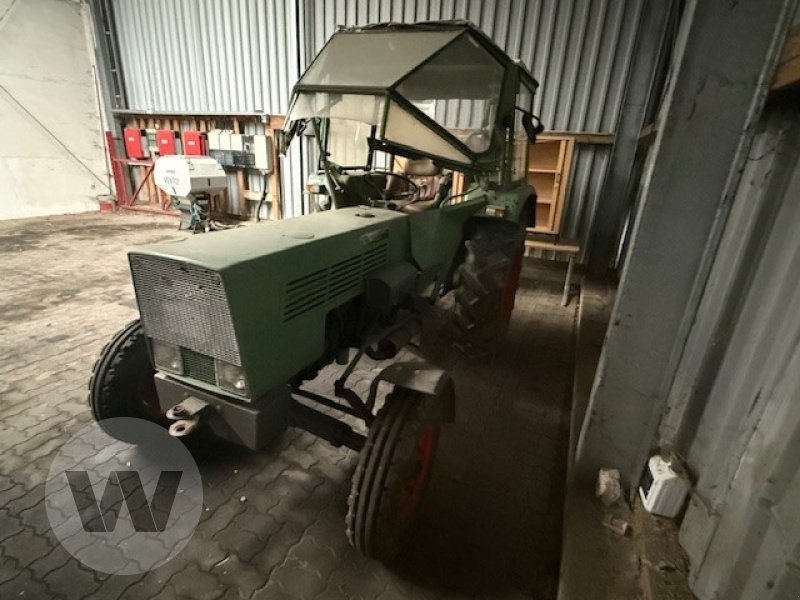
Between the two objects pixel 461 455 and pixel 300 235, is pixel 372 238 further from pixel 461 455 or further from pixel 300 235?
pixel 461 455

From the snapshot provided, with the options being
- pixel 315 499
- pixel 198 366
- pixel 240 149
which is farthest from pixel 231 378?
pixel 240 149

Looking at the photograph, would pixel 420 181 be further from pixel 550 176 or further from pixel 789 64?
pixel 550 176

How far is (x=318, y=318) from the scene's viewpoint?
1.74 metres

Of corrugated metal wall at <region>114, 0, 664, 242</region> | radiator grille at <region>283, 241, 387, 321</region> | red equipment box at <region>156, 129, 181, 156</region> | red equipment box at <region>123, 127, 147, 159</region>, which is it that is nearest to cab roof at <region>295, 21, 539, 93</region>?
radiator grille at <region>283, 241, 387, 321</region>

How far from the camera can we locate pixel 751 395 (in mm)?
1174

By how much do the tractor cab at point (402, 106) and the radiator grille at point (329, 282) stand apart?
58cm

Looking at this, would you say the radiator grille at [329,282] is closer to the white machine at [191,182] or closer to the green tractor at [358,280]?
the green tractor at [358,280]

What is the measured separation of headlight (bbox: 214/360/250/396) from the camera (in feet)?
4.80

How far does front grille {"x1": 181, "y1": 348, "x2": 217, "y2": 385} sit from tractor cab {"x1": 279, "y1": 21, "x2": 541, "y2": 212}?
1.31 m

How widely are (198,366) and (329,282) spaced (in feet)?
1.98

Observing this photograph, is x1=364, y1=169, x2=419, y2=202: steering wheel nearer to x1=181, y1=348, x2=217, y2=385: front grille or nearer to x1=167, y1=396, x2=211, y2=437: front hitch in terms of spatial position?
x1=181, y1=348, x2=217, y2=385: front grille

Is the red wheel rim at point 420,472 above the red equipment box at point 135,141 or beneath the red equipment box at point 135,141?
beneath

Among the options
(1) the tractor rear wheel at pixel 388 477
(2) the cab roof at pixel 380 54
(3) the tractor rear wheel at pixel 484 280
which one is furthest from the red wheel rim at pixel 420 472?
(2) the cab roof at pixel 380 54

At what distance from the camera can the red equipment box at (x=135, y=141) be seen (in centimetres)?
845
